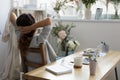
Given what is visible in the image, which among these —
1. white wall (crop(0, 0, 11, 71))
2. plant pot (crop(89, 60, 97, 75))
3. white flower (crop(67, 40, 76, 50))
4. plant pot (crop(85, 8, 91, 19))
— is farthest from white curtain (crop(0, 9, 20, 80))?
plant pot (crop(89, 60, 97, 75))

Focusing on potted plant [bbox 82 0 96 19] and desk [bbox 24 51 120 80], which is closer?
desk [bbox 24 51 120 80]

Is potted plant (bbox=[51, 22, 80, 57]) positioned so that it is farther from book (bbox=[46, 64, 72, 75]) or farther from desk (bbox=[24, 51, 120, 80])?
book (bbox=[46, 64, 72, 75])

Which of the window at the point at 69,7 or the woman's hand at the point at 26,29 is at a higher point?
the window at the point at 69,7

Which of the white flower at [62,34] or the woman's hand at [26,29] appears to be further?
the white flower at [62,34]

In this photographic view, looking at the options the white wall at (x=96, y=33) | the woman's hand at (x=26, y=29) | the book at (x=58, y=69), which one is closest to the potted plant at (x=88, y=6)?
the white wall at (x=96, y=33)

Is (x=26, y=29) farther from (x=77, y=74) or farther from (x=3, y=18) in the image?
(x=3, y=18)

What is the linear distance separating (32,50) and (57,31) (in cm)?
109

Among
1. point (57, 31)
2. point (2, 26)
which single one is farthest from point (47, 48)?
point (2, 26)

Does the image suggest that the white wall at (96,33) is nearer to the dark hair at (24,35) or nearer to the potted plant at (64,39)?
the potted plant at (64,39)

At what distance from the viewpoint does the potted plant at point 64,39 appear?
3.11 meters

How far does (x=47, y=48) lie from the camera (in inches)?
91.6

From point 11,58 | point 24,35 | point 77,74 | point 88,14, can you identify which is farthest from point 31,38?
point 88,14

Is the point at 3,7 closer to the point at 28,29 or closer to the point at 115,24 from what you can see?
the point at 28,29

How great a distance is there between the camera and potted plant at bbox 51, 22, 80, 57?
3.11m
